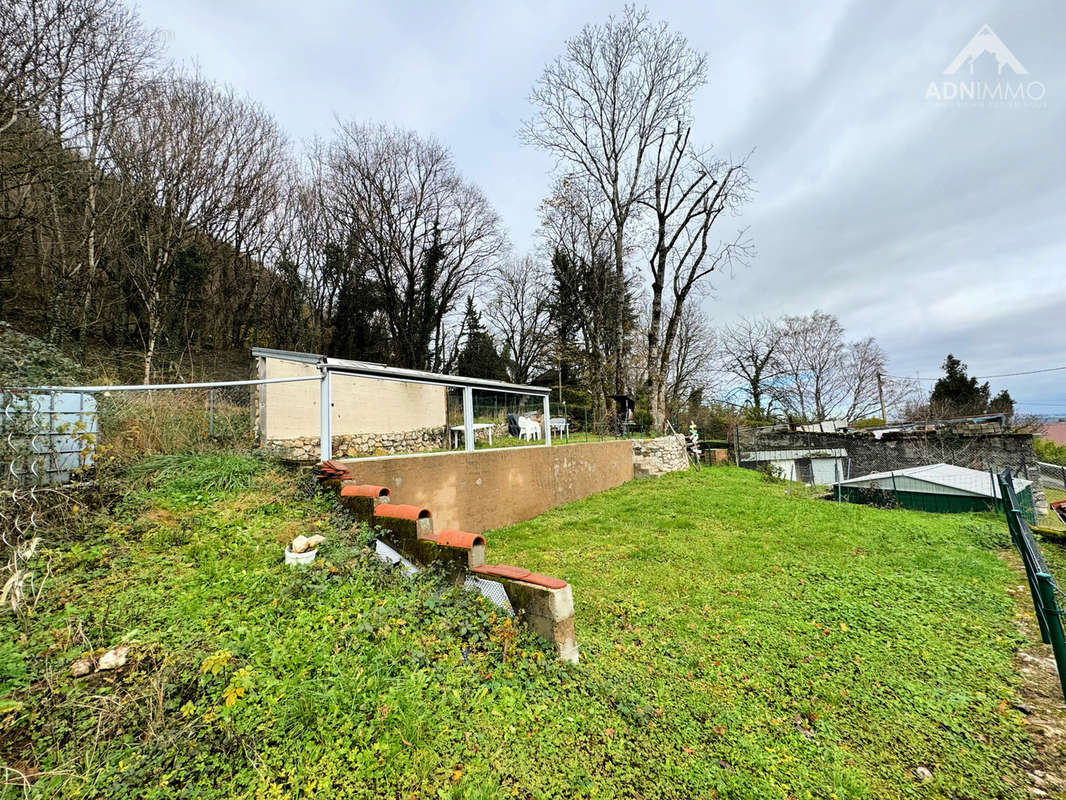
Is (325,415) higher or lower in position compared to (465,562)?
higher

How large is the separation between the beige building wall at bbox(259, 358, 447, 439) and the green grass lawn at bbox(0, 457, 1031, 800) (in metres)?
3.98

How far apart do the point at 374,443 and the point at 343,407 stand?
1.04 m

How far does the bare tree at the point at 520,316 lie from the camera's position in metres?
25.3

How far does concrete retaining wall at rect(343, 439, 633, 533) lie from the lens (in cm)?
503

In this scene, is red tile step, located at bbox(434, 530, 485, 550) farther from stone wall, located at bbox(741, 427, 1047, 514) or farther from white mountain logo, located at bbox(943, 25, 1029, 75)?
stone wall, located at bbox(741, 427, 1047, 514)

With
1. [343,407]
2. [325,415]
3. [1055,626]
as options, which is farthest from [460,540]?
[343,407]

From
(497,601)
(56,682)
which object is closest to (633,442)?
(497,601)

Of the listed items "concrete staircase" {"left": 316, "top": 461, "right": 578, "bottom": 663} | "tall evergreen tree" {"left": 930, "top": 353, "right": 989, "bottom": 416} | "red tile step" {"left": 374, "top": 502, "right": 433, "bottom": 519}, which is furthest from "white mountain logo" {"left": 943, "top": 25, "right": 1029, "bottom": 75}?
"tall evergreen tree" {"left": 930, "top": 353, "right": 989, "bottom": 416}

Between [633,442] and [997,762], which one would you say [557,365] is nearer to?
[633,442]

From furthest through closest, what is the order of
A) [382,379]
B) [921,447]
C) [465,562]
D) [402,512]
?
[921,447]
[382,379]
[402,512]
[465,562]

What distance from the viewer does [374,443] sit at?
832 cm

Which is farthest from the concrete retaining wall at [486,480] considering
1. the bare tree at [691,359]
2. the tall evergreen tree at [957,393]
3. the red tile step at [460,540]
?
the tall evergreen tree at [957,393]

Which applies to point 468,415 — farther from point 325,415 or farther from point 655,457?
point 655,457

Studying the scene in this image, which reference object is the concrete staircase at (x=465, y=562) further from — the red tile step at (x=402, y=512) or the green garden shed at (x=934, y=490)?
the green garden shed at (x=934, y=490)
